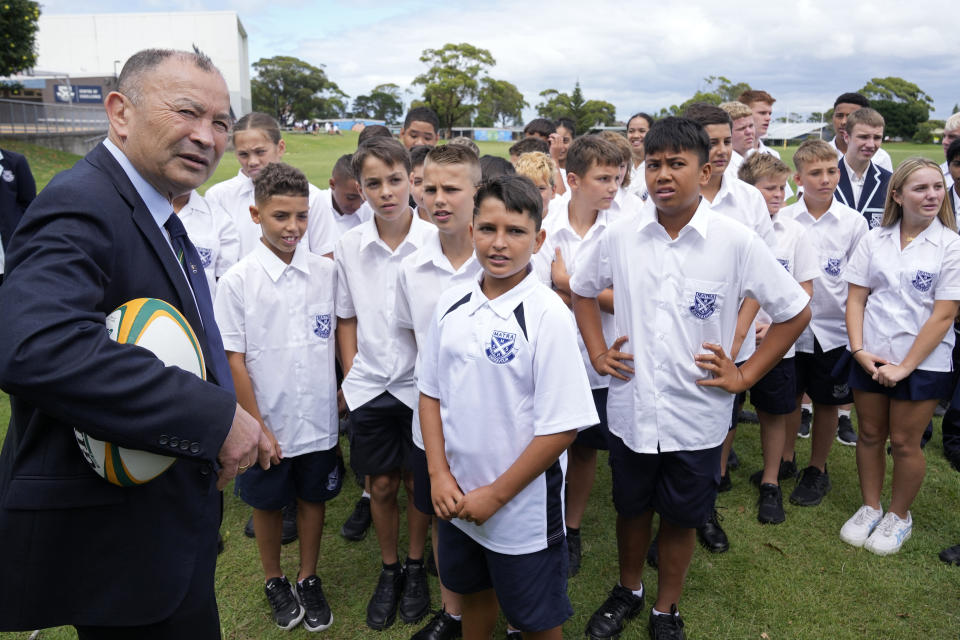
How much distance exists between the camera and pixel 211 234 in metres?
4.20

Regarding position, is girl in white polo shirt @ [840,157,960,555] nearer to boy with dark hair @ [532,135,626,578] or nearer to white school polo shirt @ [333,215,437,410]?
boy with dark hair @ [532,135,626,578]

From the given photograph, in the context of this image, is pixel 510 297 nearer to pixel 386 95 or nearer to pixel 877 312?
pixel 877 312

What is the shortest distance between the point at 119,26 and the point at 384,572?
91159 millimetres

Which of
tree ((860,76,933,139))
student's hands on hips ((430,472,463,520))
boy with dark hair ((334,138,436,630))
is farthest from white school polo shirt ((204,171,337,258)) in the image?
tree ((860,76,933,139))

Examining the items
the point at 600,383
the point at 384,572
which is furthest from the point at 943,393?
the point at 384,572

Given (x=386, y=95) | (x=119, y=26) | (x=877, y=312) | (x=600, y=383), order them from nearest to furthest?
1. (x=600, y=383)
2. (x=877, y=312)
3. (x=119, y=26)
4. (x=386, y=95)

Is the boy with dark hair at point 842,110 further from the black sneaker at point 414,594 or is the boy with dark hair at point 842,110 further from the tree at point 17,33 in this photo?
the tree at point 17,33

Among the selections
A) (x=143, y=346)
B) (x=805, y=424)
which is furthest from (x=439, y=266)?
(x=805, y=424)

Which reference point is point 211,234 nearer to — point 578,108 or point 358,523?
point 358,523

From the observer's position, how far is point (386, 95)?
115750mm

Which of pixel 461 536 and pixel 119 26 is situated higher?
pixel 119 26

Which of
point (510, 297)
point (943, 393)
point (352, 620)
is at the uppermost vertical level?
point (510, 297)

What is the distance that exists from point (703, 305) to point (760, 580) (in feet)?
5.93

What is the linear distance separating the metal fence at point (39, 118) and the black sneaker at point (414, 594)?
3055 centimetres
